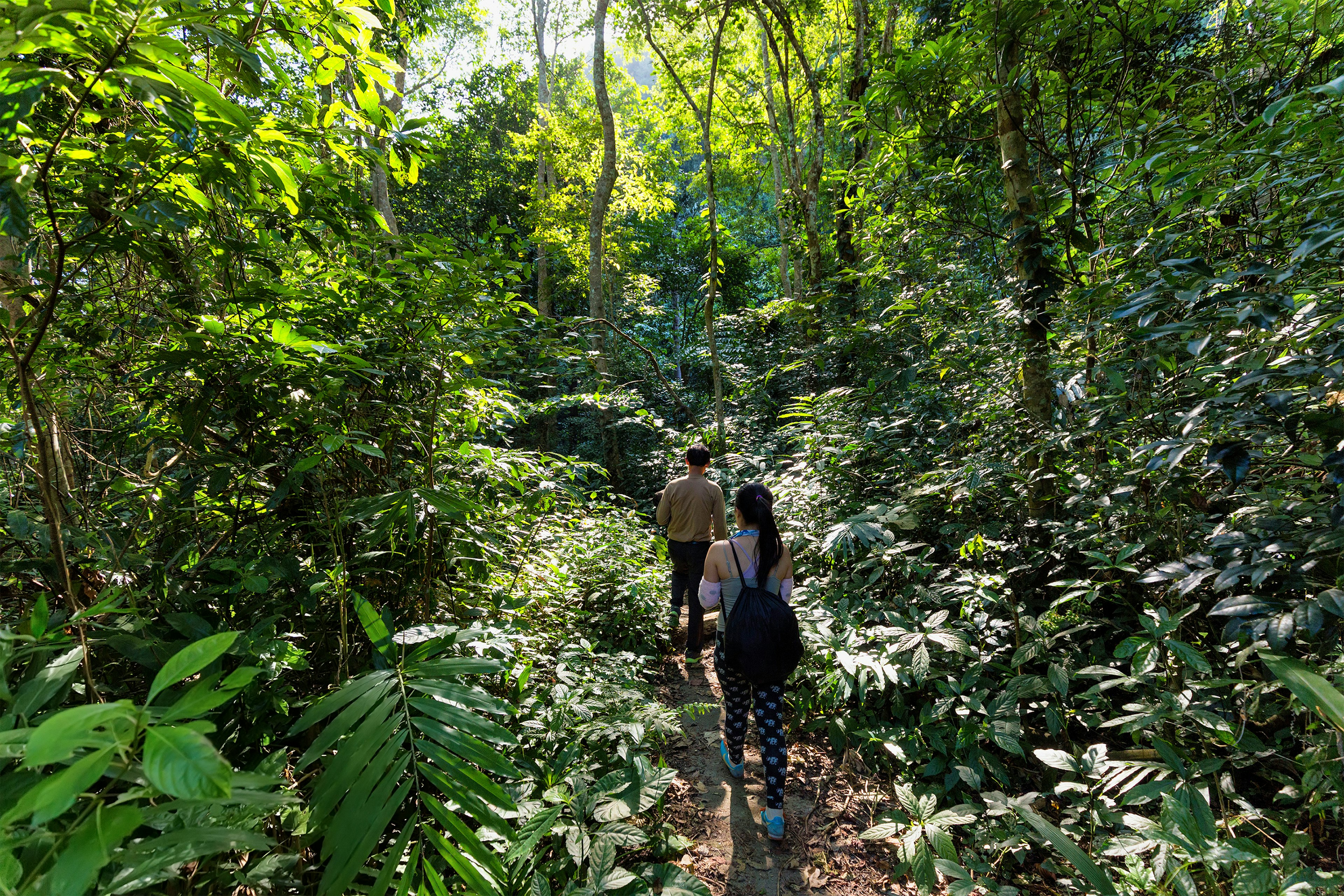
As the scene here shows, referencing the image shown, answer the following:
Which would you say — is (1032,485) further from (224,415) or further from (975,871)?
(224,415)

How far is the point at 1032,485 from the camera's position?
3.43m

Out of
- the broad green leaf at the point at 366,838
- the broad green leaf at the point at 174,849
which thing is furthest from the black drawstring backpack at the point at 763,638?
the broad green leaf at the point at 174,849

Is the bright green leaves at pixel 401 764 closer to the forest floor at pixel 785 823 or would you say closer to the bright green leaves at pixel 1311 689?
the forest floor at pixel 785 823

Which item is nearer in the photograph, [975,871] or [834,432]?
[975,871]

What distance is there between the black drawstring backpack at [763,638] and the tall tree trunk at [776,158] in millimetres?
6964

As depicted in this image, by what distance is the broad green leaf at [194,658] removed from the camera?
837 mm

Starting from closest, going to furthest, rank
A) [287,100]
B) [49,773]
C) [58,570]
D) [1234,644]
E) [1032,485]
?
1. [49,773]
2. [58,570]
3. [287,100]
4. [1234,644]
5. [1032,485]

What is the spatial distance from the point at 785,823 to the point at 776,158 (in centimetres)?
1382

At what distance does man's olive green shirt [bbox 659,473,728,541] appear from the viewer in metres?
4.62

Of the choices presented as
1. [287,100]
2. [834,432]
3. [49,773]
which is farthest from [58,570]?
[834,432]

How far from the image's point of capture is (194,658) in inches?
35.0

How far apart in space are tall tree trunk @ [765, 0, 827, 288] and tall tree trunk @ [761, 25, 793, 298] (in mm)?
357

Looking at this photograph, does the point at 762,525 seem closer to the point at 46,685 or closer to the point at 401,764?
the point at 401,764

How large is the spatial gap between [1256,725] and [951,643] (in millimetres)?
1305
